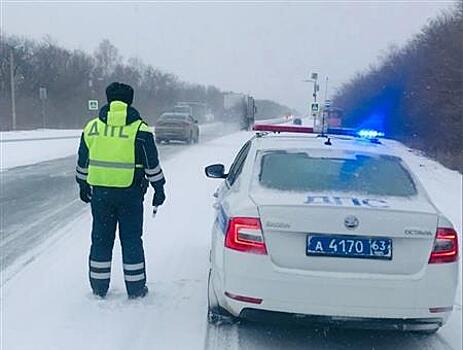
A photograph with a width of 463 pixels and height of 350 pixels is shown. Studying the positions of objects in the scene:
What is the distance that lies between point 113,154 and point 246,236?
155cm

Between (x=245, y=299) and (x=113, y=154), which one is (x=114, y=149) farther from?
(x=245, y=299)

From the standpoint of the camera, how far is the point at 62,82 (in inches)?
2781

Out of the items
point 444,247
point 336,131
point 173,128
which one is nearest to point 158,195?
point 336,131

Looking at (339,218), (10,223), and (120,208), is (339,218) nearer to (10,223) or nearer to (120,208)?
(120,208)

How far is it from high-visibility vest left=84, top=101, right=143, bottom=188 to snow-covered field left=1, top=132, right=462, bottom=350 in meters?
1.05

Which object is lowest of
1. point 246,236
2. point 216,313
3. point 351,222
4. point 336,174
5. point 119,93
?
point 216,313

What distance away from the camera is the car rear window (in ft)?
15.1

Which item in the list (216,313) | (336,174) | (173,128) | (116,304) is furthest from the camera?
(173,128)

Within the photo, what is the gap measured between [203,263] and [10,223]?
356 cm

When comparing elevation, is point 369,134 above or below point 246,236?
above

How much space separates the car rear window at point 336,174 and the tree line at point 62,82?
50.8 metres

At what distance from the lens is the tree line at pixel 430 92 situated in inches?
942

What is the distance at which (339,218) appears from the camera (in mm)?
4090

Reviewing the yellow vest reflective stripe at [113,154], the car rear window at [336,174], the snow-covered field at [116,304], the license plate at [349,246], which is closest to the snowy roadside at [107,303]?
the snow-covered field at [116,304]
